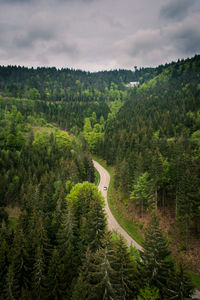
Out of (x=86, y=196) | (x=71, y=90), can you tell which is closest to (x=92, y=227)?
(x=86, y=196)

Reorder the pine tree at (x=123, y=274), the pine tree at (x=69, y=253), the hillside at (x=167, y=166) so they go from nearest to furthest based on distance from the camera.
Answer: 1. the pine tree at (x=123, y=274)
2. the pine tree at (x=69, y=253)
3. the hillside at (x=167, y=166)

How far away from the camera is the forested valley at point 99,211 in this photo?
15953mm

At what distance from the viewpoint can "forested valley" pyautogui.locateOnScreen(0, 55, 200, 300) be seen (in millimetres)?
15953

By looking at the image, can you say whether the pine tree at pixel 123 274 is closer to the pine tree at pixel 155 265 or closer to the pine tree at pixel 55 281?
the pine tree at pixel 155 265

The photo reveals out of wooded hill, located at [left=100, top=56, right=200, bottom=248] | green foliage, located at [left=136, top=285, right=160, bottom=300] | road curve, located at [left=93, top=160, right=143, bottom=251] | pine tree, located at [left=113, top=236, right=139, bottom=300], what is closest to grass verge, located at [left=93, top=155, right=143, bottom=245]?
road curve, located at [left=93, top=160, right=143, bottom=251]

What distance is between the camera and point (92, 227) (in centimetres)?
2267

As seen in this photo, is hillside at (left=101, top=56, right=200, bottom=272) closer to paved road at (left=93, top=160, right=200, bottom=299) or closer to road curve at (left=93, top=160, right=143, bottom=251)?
paved road at (left=93, top=160, right=200, bottom=299)

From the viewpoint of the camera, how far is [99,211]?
75.6ft

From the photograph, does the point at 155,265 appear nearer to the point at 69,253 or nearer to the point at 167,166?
the point at 69,253

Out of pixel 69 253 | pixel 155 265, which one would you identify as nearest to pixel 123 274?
pixel 155 265

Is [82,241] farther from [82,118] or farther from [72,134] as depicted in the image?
[82,118]

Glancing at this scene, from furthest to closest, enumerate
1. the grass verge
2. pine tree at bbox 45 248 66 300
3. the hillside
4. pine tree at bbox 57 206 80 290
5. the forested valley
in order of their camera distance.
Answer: the grass verge → the hillside → pine tree at bbox 57 206 80 290 → pine tree at bbox 45 248 66 300 → the forested valley

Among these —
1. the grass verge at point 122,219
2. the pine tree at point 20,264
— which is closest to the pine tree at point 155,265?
Result: the grass verge at point 122,219

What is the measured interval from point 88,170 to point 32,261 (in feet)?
112
